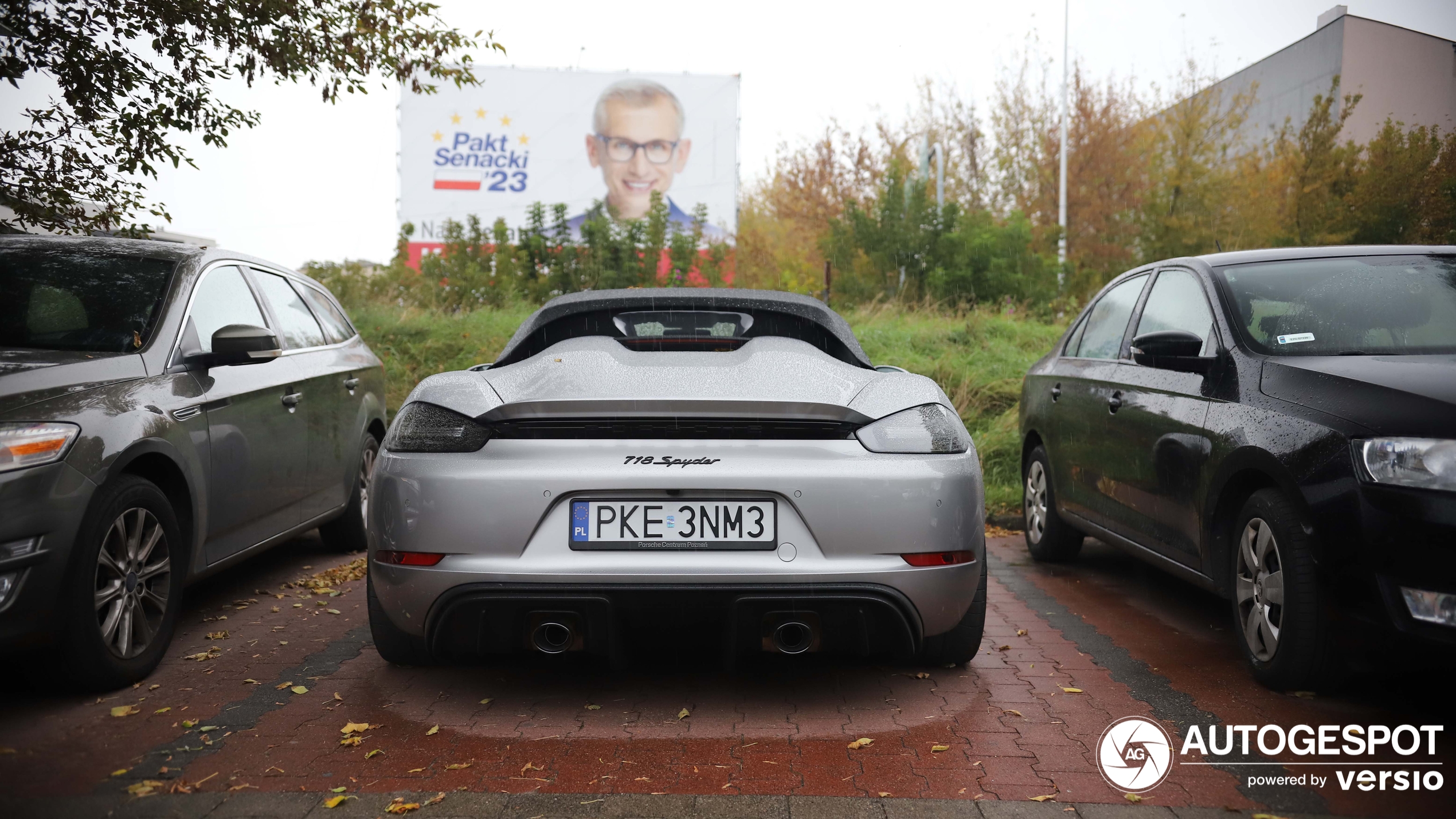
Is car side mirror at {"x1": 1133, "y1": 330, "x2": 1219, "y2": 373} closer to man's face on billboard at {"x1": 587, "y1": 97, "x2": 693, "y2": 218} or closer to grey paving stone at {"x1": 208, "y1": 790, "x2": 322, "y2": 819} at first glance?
grey paving stone at {"x1": 208, "y1": 790, "x2": 322, "y2": 819}

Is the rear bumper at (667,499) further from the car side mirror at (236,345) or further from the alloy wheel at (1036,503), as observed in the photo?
the alloy wheel at (1036,503)

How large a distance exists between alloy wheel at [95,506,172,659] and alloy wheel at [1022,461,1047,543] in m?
4.40

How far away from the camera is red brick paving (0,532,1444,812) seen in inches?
112

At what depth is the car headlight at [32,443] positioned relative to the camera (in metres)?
3.16

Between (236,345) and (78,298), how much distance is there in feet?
2.03

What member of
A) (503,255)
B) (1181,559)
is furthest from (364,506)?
(503,255)

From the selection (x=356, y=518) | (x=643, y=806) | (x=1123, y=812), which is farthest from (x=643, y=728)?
(x=356, y=518)

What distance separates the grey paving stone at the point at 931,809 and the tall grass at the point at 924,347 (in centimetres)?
582

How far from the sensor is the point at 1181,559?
433cm

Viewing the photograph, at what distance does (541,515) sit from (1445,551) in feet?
8.19

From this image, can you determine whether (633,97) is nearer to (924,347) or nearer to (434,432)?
(924,347)

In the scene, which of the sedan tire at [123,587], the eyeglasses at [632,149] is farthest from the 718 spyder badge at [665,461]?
the eyeglasses at [632,149]

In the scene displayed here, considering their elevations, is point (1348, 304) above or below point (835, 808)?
above

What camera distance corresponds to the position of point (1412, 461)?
3.05 metres
